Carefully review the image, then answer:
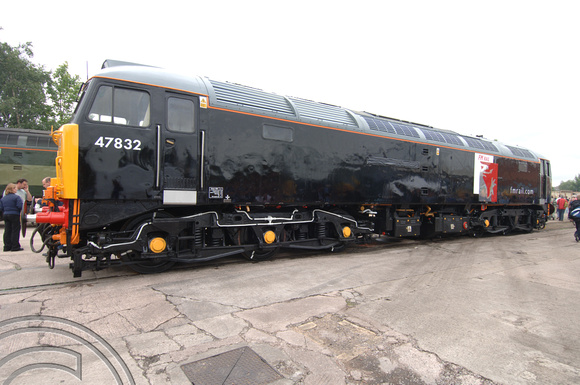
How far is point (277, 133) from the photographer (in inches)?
265

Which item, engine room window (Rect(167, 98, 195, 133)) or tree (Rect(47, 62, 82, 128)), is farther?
tree (Rect(47, 62, 82, 128))

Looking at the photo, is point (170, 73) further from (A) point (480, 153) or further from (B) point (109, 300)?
(A) point (480, 153)

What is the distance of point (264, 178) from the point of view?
6570 millimetres

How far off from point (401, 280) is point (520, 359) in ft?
8.61

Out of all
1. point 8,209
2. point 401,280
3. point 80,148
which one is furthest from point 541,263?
point 8,209

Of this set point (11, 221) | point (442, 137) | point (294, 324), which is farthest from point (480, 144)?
point (11, 221)

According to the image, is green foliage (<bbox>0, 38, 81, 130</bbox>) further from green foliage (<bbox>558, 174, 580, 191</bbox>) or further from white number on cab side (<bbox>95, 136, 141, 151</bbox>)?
green foliage (<bbox>558, 174, 580, 191</bbox>)

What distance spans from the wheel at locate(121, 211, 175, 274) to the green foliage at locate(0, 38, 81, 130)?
27028 mm

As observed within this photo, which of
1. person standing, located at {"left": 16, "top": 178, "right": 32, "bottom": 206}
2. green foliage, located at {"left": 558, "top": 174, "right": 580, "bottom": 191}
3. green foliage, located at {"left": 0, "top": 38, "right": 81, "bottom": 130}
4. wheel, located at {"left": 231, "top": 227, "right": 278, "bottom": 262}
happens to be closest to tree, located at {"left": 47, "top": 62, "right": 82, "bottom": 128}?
green foliage, located at {"left": 0, "top": 38, "right": 81, "bottom": 130}

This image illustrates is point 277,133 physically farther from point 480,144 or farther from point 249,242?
point 480,144

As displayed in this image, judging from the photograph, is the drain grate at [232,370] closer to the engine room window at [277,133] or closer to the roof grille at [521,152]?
the engine room window at [277,133]

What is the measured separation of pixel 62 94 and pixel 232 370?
32.4m

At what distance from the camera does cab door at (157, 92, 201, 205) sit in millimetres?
5500

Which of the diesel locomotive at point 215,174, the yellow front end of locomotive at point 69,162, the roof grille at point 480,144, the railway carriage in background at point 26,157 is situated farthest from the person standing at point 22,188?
the roof grille at point 480,144
